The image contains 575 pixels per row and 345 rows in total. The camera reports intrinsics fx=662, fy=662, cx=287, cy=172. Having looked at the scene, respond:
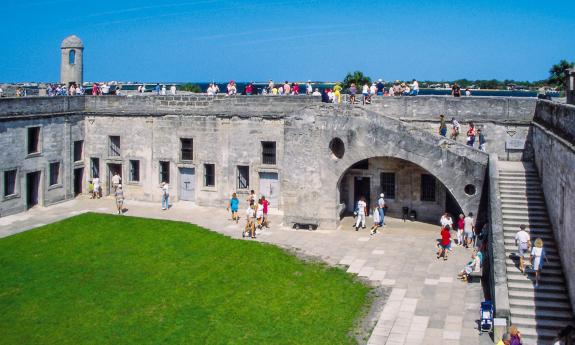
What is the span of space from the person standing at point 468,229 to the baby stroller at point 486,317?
27.5ft

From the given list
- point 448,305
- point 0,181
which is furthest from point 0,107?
point 448,305

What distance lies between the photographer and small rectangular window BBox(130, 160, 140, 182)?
129 feet

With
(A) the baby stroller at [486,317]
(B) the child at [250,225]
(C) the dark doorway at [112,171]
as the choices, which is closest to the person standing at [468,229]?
(A) the baby stroller at [486,317]

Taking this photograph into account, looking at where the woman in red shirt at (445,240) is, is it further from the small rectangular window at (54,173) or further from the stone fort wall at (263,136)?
the small rectangular window at (54,173)

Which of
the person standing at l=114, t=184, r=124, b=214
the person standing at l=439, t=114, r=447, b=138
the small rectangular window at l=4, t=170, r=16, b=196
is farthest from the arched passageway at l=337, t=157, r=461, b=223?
the small rectangular window at l=4, t=170, r=16, b=196

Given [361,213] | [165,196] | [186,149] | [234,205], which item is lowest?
[361,213]

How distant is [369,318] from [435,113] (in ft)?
47.2

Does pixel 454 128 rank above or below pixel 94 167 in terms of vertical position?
above

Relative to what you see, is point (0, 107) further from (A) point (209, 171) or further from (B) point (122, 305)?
(B) point (122, 305)

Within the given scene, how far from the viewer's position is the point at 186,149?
38.1 metres

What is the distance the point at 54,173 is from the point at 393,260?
21.5m

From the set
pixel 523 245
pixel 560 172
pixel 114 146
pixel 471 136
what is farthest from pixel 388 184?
pixel 114 146

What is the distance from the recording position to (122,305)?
930 inches

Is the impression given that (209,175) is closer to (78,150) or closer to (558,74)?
(78,150)
